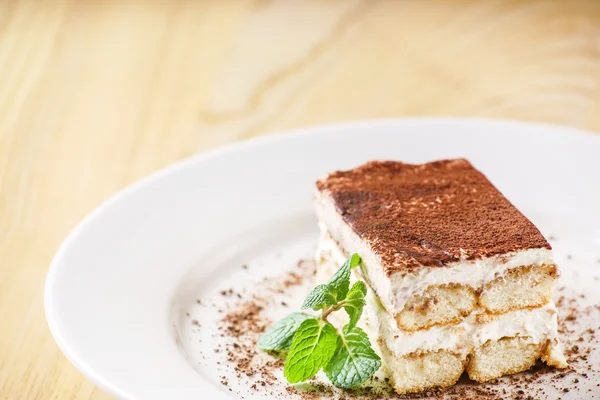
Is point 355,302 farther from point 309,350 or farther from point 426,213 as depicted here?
point 426,213

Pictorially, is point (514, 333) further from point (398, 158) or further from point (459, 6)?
point (459, 6)

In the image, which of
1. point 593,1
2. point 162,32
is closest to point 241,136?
point 162,32

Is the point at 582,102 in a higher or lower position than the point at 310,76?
higher

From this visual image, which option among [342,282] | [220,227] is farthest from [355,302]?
[220,227]

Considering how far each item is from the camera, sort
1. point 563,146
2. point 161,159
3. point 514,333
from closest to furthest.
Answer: point 514,333 → point 563,146 → point 161,159

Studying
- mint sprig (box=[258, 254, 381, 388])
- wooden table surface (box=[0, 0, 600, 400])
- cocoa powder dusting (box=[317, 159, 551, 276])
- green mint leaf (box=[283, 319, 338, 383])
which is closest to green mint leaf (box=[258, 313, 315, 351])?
mint sprig (box=[258, 254, 381, 388])

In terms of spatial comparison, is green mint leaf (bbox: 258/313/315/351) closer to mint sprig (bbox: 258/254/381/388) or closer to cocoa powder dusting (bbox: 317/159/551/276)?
mint sprig (bbox: 258/254/381/388)

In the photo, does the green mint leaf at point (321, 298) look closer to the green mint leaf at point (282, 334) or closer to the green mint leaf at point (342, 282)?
the green mint leaf at point (342, 282)

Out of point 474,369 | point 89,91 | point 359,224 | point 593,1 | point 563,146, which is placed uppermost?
point 593,1
